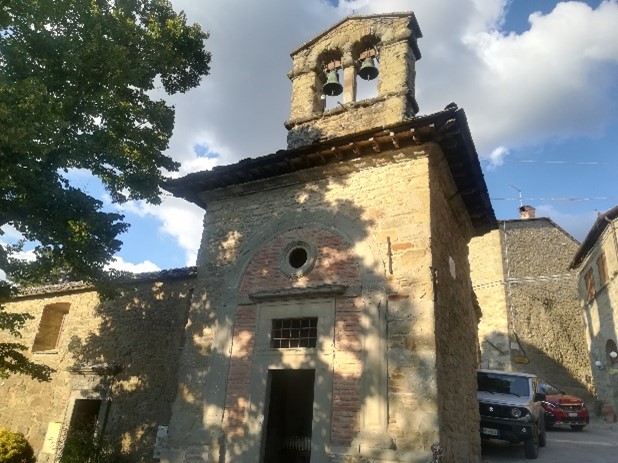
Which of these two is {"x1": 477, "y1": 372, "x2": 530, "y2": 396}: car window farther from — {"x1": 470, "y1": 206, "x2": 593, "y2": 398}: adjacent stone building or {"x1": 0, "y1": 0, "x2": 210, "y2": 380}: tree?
{"x1": 470, "y1": 206, "x2": 593, "y2": 398}: adjacent stone building

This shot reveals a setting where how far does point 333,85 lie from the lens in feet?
29.7

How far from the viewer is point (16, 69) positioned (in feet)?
24.6

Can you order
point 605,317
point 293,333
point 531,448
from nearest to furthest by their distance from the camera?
point 293,333, point 531,448, point 605,317

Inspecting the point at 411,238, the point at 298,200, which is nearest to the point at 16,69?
the point at 298,200

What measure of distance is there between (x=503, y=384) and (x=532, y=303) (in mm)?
14665

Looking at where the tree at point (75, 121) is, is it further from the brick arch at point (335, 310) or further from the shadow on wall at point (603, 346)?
the shadow on wall at point (603, 346)

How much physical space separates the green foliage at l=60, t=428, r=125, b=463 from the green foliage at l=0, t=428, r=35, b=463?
1.92 m

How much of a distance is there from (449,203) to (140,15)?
800cm

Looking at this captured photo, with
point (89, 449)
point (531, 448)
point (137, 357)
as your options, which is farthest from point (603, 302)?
point (89, 449)

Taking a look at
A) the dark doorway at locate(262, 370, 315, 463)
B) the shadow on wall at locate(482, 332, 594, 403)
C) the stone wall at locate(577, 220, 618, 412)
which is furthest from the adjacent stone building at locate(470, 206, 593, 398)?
the dark doorway at locate(262, 370, 315, 463)

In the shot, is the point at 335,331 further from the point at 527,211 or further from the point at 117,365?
the point at 527,211

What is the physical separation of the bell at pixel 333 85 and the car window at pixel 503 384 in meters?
7.43

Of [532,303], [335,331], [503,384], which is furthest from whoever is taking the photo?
[532,303]

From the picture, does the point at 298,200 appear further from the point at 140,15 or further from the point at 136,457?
the point at 136,457
